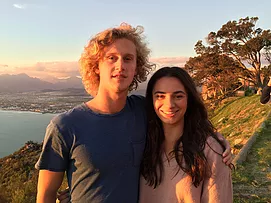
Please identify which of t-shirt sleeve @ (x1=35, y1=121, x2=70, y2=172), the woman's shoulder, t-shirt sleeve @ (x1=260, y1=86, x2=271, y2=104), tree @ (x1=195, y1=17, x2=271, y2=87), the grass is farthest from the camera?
tree @ (x1=195, y1=17, x2=271, y2=87)

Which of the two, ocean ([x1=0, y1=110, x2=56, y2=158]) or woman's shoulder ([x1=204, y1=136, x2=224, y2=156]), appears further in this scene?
ocean ([x1=0, y1=110, x2=56, y2=158])

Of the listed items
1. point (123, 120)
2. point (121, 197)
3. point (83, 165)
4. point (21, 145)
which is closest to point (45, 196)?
point (83, 165)

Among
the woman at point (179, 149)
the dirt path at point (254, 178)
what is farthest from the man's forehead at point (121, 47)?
the dirt path at point (254, 178)

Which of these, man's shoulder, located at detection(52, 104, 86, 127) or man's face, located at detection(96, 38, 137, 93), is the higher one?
man's face, located at detection(96, 38, 137, 93)

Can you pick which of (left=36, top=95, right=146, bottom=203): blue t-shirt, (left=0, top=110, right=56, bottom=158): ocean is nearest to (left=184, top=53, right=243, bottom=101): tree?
(left=0, top=110, right=56, bottom=158): ocean

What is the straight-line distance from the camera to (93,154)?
1814 millimetres

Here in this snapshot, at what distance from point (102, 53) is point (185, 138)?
93 cm

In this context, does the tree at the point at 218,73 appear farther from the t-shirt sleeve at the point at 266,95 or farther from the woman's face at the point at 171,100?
the woman's face at the point at 171,100

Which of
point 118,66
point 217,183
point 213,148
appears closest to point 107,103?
point 118,66

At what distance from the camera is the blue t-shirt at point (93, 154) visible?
1.81 metres

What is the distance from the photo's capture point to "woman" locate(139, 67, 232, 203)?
1.88 metres

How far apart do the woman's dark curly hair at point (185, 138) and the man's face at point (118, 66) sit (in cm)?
29

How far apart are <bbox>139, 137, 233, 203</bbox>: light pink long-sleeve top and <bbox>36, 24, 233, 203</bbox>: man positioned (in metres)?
0.16

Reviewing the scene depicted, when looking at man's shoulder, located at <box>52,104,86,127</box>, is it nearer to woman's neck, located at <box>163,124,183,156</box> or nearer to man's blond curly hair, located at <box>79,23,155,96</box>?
man's blond curly hair, located at <box>79,23,155,96</box>
